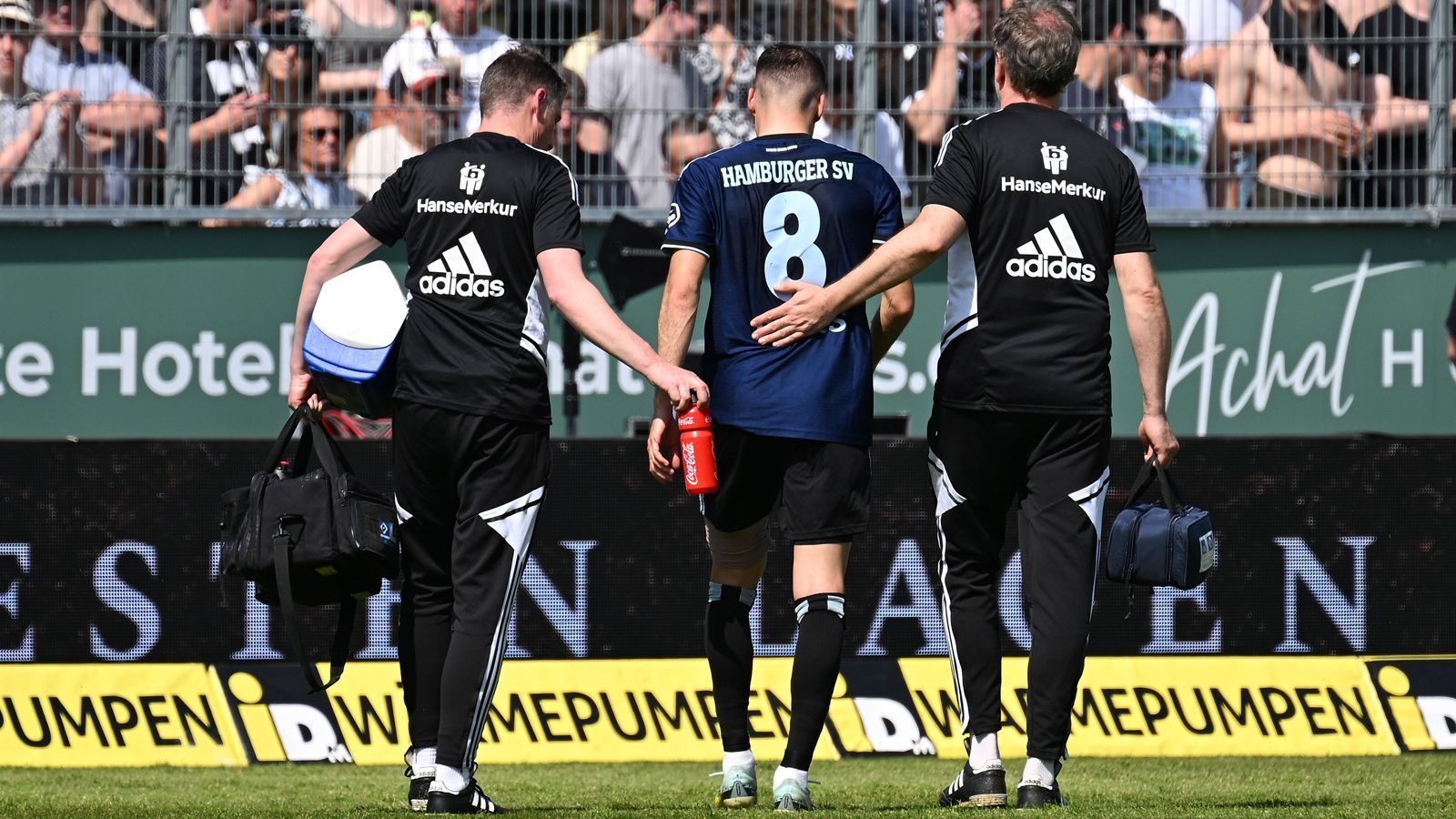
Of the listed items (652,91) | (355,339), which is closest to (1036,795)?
(355,339)

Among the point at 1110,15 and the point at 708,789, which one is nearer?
the point at 708,789

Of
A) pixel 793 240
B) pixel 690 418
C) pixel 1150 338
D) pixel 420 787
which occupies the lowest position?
pixel 420 787

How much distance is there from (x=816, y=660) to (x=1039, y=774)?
24.8 inches

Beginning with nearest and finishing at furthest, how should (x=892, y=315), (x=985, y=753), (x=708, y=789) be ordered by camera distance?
(x=985, y=753) → (x=892, y=315) → (x=708, y=789)

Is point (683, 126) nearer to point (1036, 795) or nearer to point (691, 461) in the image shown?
point (691, 461)

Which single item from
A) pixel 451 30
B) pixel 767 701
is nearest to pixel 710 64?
pixel 451 30

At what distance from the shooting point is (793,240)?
4945 mm

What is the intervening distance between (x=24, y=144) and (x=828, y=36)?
14.2 feet

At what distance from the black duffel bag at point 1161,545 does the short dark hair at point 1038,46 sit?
104 cm

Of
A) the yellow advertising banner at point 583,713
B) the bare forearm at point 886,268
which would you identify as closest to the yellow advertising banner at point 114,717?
the yellow advertising banner at point 583,713

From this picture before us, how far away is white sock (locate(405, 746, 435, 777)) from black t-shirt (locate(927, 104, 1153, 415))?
168 cm

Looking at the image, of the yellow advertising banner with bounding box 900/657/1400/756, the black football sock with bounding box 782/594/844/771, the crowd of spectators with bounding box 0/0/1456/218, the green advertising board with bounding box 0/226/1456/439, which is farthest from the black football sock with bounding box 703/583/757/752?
the crowd of spectators with bounding box 0/0/1456/218

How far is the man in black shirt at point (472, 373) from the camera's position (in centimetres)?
483

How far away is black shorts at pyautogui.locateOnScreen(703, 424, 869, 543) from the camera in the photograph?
490 centimetres
